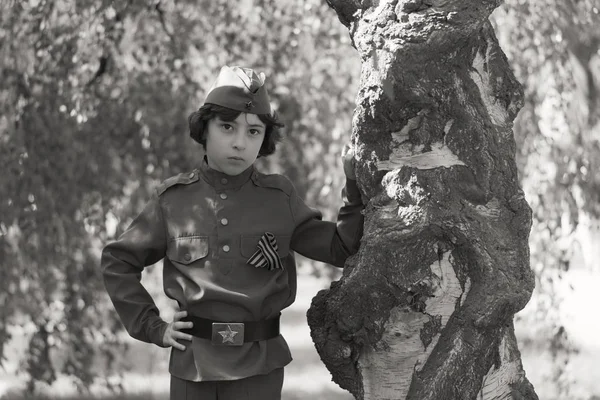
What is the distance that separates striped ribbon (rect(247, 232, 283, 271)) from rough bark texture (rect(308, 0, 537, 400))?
212mm

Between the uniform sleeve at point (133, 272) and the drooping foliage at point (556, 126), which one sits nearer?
the uniform sleeve at point (133, 272)

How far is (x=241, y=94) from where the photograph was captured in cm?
248

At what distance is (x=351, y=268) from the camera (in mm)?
2299

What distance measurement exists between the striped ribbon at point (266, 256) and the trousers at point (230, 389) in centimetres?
27

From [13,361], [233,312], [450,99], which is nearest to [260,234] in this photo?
[233,312]

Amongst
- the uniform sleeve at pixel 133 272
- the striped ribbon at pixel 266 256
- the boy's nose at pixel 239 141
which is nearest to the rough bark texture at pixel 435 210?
the striped ribbon at pixel 266 256

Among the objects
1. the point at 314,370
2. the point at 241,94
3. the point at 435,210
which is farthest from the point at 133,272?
the point at 314,370

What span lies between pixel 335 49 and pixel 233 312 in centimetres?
280

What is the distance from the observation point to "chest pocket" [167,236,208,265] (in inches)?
96.9

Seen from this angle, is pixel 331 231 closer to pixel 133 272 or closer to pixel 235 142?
pixel 235 142

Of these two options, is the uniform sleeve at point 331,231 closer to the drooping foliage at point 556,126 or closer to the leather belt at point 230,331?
the leather belt at point 230,331

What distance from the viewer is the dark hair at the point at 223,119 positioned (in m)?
2.48

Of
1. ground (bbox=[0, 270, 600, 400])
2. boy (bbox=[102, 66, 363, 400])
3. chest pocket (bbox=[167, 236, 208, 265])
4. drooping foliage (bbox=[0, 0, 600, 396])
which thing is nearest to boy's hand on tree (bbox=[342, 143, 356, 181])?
boy (bbox=[102, 66, 363, 400])

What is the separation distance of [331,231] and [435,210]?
16.4 inches
